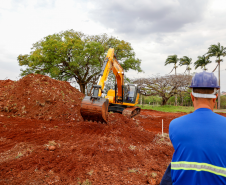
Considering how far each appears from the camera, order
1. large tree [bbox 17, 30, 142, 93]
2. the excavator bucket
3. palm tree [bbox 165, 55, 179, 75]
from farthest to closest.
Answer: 1. palm tree [bbox 165, 55, 179, 75]
2. large tree [bbox 17, 30, 142, 93]
3. the excavator bucket

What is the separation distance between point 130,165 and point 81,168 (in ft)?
4.46

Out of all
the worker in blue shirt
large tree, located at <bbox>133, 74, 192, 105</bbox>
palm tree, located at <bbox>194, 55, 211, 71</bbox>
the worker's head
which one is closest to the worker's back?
the worker in blue shirt

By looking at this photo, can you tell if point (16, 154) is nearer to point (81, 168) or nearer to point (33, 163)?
point (33, 163)

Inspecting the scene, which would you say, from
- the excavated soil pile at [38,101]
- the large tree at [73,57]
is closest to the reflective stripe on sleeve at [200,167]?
the excavated soil pile at [38,101]

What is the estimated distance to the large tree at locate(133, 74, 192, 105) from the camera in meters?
25.0

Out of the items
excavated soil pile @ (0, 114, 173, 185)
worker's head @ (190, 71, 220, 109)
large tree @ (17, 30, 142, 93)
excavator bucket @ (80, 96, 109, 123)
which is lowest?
excavated soil pile @ (0, 114, 173, 185)

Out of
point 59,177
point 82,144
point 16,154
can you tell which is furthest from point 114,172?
point 16,154

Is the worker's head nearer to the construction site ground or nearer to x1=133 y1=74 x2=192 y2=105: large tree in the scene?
the construction site ground

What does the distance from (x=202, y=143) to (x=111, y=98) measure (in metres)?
10.7

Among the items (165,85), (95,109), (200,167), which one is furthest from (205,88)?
(165,85)

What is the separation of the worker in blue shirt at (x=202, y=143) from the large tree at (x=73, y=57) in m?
18.1

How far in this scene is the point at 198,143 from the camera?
1.27m

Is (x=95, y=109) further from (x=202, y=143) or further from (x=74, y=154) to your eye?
(x=202, y=143)

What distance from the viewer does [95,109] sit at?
257 inches
